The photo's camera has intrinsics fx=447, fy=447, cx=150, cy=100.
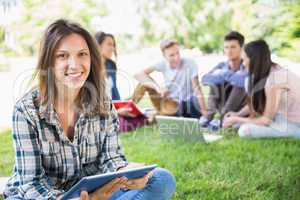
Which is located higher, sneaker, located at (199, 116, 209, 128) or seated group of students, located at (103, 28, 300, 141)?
seated group of students, located at (103, 28, 300, 141)

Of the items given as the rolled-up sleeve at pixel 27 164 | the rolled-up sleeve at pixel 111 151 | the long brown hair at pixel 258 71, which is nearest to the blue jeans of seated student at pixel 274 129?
the long brown hair at pixel 258 71

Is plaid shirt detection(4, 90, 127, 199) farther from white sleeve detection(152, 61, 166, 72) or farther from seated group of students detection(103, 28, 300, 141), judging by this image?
white sleeve detection(152, 61, 166, 72)

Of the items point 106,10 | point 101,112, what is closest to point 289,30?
point 106,10

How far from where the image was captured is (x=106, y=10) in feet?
10.5

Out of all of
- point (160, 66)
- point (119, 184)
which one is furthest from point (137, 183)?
point (160, 66)

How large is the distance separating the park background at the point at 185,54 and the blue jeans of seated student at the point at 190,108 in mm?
242

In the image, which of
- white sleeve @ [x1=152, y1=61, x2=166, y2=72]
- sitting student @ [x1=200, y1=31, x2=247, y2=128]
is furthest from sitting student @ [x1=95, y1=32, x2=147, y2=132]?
sitting student @ [x1=200, y1=31, x2=247, y2=128]

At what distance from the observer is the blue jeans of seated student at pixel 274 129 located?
2.55m

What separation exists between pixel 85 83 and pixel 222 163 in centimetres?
105

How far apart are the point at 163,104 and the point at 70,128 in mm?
1851

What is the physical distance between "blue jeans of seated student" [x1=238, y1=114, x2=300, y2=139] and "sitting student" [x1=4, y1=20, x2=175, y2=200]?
1.36 m

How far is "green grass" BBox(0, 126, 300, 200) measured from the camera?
1.79 meters

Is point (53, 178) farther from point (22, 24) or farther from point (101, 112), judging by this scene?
point (22, 24)

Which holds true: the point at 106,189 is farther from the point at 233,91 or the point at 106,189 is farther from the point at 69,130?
the point at 233,91
